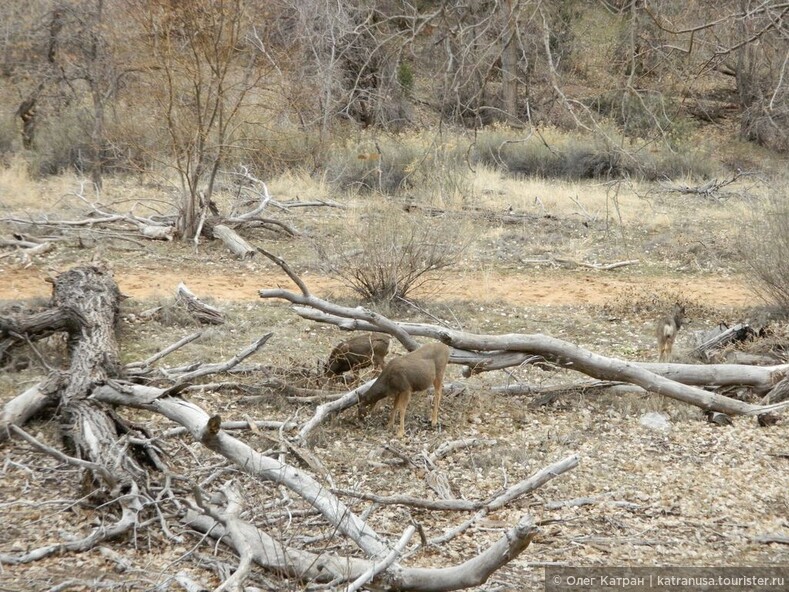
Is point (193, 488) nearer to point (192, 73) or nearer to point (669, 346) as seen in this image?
point (669, 346)

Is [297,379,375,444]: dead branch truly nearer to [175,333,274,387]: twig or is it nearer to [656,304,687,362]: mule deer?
[175,333,274,387]: twig

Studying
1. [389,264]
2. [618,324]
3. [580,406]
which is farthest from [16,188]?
[580,406]

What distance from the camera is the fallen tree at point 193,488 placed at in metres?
3.92

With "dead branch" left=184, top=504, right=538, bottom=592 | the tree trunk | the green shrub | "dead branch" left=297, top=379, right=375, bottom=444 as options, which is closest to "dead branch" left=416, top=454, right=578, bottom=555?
"dead branch" left=184, top=504, right=538, bottom=592

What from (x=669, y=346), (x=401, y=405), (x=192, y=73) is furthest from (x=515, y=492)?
(x=192, y=73)

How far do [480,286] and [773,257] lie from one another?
12.1 ft

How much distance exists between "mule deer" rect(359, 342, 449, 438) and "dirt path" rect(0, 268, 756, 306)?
4.45 metres

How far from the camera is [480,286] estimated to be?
12.2 metres

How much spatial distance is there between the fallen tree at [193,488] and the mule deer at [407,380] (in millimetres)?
513

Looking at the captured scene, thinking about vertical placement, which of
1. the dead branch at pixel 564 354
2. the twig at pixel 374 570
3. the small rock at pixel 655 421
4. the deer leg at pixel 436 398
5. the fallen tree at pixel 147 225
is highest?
the twig at pixel 374 570

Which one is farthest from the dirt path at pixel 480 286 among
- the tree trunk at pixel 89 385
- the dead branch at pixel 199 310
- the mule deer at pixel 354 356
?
the mule deer at pixel 354 356

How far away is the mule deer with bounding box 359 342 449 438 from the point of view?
21.5ft

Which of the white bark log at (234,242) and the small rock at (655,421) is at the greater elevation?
the small rock at (655,421)

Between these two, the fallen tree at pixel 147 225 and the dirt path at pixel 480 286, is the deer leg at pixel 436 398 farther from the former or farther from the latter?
the fallen tree at pixel 147 225
